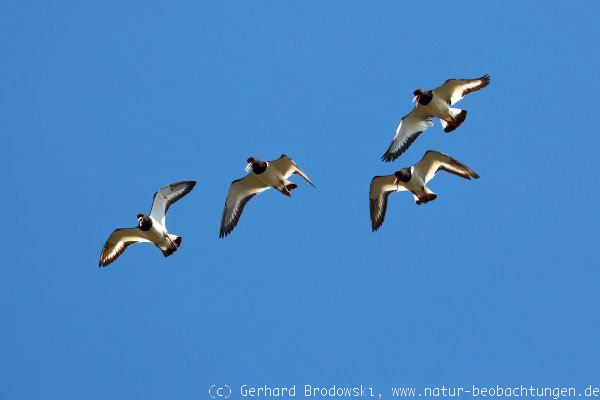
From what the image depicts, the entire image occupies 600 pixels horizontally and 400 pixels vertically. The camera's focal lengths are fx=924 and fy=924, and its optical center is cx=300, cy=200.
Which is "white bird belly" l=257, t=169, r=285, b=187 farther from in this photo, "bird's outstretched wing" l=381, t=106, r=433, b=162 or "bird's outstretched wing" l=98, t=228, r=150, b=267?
"bird's outstretched wing" l=98, t=228, r=150, b=267

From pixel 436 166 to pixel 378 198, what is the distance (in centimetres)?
178

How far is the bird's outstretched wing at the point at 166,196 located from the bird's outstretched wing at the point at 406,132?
4945mm

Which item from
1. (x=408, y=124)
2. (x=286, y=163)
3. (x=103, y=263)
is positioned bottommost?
(x=103, y=263)

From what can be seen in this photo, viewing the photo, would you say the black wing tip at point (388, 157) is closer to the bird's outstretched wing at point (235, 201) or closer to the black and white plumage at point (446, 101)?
the black and white plumage at point (446, 101)

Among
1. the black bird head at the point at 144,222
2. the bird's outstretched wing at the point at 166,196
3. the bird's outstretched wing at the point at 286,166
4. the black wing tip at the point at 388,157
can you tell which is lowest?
the black bird head at the point at 144,222

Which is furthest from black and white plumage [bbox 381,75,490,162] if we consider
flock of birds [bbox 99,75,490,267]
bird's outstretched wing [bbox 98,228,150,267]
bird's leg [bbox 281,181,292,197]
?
bird's outstretched wing [bbox 98,228,150,267]

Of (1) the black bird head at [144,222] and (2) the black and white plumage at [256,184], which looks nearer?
(1) the black bird head at [144,222]

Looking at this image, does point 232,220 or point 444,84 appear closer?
point 444,84

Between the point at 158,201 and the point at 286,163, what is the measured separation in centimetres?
329

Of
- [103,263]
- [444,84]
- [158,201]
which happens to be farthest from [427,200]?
[103,263]

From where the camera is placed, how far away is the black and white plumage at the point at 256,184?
22.2m

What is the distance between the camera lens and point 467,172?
72.2ft

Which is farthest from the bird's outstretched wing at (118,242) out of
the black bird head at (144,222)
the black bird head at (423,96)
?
the black bird head at (423,96)

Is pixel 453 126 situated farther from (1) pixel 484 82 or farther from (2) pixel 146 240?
(2) pixel 146 240
